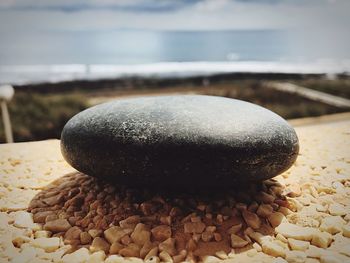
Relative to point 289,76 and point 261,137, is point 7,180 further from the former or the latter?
point 289,76

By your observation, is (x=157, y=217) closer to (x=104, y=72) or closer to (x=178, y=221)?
(x=178, y=221)

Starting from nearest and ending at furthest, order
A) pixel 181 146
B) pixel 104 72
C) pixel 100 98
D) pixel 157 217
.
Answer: pixel 181 146, pixel 157 217, pixel 100 98, pixel 104 72

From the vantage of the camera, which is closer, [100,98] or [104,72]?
[100,98]

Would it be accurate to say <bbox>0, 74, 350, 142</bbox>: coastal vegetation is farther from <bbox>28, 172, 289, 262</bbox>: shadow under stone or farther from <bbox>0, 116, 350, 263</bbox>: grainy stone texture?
<bbox>28, 172, 289, 262</bbox>: shadow under stone

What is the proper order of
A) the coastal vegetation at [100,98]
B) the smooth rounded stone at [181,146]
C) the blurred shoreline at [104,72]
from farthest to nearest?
the blurred shoreline at [104,72] < the coastal vegetation at [100,98] < the smooth rounded stone at [181,146]

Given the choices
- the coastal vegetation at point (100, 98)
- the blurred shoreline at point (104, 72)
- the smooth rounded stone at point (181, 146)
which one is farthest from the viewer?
the blurred shoreline at point (104, 72)

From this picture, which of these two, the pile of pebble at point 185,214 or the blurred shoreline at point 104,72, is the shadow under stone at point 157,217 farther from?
the blurred shoreline at point 104,72

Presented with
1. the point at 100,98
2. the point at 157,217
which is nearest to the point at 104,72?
the point at 100,98

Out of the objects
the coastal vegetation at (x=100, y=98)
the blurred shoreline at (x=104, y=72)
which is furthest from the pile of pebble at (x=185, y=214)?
the blurred shoreline at (x=104, y=72)
